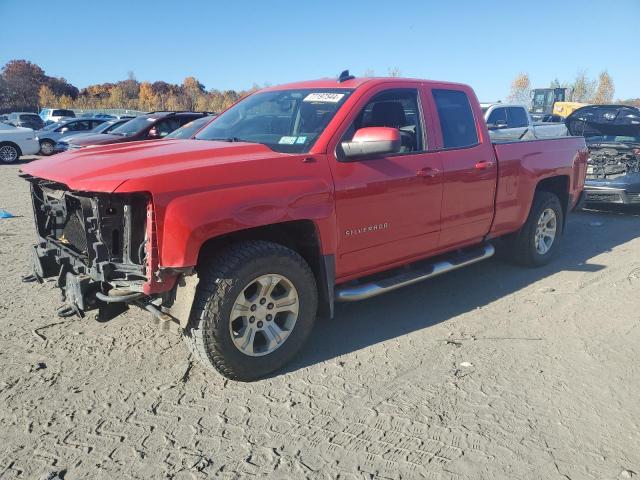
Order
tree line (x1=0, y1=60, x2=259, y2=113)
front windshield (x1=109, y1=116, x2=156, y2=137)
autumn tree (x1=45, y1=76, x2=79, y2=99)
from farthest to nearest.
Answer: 1. autumn tree (x1=45, y1=76, x2=79, y2=99)
2. tree line (x1=0, y1=60, x2=259, y2=113)
3. front windshield (x1=109, y1=116, x2=156, y2=137)

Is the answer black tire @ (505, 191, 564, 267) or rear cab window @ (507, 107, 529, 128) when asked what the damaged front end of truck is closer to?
black tire @ (505, 191, 564, 267)

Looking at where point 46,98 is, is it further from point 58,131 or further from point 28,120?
point 58,131

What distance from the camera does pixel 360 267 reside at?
3879 millimetres

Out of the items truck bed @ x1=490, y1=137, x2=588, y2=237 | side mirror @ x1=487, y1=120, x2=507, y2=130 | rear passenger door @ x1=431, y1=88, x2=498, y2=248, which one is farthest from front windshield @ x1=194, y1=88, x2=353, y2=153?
side mirror @ x1=487, y1=120, x2=507, y2=130

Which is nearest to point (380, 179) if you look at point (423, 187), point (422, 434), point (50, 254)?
point (423, 187)

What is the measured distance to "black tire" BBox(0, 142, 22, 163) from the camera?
695 inches

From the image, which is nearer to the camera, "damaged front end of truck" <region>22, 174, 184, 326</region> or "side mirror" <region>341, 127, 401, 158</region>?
"damaged front end of truck" <region>22, 174, 184, 326</region>

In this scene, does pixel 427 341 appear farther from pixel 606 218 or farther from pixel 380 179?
pixel 606 218

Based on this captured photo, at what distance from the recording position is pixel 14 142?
17.7m

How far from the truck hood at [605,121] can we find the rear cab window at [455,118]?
6817 millimetres

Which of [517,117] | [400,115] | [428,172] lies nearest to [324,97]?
[400,115]

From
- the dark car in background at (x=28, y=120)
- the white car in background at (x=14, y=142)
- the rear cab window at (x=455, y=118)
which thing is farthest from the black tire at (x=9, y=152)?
the rear cab window at (x=455, y=118)

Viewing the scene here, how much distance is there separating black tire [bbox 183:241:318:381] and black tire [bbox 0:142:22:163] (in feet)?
58.9

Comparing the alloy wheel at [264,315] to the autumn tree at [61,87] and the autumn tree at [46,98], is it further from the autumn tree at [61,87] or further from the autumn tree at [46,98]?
the autumn tree at [61,87]
